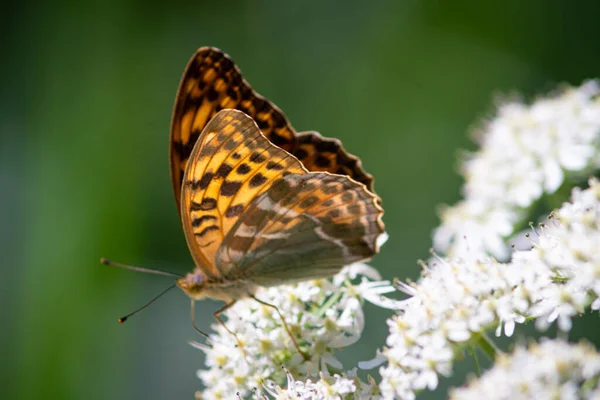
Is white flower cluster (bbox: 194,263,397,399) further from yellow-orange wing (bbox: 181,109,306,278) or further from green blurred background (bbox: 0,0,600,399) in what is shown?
green blurred background (bbox: 0,0,600,399)

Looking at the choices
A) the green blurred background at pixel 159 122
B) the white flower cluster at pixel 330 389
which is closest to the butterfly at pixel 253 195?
the white flower cluster at pixel 330 389

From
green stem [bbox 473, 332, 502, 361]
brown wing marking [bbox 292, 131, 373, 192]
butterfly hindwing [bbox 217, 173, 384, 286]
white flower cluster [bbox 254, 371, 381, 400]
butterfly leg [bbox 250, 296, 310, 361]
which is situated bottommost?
white flower cluster [bbox 254, 371, 381, 400]

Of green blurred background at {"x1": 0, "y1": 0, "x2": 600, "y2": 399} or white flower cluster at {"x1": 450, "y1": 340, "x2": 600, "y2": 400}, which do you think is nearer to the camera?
white flower cluster at {"x1": 450, "y1": 340, "x2": 600, "y2": 400}

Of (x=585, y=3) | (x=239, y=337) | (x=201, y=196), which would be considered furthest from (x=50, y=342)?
(x=585, y=3)

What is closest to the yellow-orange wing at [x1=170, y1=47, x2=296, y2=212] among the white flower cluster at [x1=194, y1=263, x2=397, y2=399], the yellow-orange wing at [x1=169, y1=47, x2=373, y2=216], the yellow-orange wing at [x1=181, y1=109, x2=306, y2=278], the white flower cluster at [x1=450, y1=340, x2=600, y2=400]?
the yellow-orange wing at [x1=169, y1=47, x2=373, y2=216]

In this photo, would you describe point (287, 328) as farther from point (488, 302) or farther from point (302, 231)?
point (488, 302)

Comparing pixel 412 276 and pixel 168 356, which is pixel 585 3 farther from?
pixel 168 356

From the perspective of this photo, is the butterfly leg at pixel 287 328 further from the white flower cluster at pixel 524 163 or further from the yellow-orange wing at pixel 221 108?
the white flower cluster at pixel 524 163
